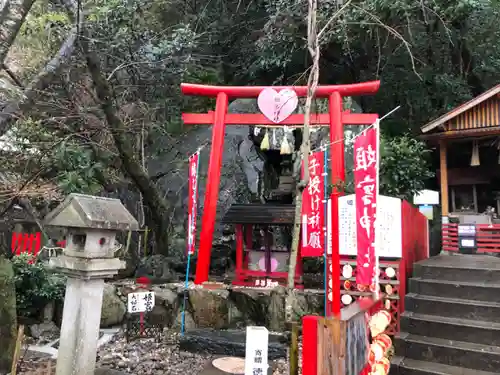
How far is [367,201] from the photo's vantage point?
5797 mm

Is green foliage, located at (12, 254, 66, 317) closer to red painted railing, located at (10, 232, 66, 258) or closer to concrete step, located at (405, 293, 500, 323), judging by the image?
red painted railing, located at (10, 232, 66, 258)

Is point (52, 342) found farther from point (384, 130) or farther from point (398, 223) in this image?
point (384, 130)

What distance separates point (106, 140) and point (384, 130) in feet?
35.1

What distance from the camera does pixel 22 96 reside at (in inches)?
248

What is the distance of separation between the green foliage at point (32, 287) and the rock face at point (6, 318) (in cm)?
296

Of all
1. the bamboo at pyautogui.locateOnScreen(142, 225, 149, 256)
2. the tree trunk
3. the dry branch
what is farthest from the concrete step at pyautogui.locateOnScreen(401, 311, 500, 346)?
the bamboo at pyautogui.locateOnScreen(142, 225, 149, 256)

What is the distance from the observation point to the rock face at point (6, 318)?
645cm

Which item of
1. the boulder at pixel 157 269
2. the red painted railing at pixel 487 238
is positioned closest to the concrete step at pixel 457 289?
the red painted railing at pixel 487 238

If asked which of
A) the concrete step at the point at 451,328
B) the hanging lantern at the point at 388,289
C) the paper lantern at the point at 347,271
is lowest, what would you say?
the concrete step at the point at 451,328

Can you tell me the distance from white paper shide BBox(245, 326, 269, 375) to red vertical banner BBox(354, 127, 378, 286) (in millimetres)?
2150

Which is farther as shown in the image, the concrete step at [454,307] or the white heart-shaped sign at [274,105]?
the white heart-shaped sign at [274,105]

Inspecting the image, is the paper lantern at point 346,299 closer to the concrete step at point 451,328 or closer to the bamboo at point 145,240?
the concrete step at point 451,328

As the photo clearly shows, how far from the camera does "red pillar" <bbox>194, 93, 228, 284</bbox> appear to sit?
9.67 meters

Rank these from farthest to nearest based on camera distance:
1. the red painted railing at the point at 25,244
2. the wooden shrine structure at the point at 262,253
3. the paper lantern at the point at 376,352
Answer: the wooden shrine structure at the point at 262,253 < the red painted railing at the point at 25,244 < the paper lantern at the point at 376,352
